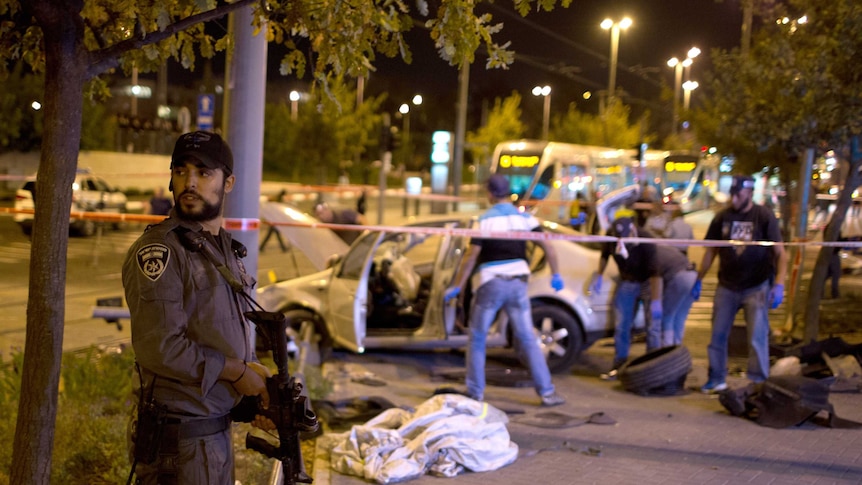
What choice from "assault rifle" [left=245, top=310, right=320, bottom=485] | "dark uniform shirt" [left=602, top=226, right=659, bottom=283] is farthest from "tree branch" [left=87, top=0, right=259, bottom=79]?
"dark uniform shirt" [left=602, top=226, right=659, bottom=283]

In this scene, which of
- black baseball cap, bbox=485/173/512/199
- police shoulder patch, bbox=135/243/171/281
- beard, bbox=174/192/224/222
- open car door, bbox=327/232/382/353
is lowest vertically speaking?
open car door, bbox=327/232/382/353

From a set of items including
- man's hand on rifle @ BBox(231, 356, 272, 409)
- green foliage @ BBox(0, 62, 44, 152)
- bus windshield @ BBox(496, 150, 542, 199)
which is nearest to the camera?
man's hand on rifle @ BBox(231, 356, 272, 409)

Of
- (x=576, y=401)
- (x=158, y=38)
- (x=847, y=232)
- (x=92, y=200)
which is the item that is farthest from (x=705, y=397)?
(x=92, y=200)

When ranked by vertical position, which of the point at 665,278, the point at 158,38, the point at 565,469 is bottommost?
the point at 565,469

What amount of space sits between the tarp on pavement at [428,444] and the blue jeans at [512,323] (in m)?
1.21

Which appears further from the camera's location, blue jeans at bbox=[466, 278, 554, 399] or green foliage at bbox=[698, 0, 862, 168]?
green foliage at bbox=[698, 0, 862, 168]

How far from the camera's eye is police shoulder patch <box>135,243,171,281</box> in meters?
2.99

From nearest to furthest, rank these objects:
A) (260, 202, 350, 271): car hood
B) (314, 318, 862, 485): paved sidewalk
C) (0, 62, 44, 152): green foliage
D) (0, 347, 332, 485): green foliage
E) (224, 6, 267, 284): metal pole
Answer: (0, 347, 332, 485): green foliage → (314, 318, 862, 485): paved sidewalk → (224, 6, 267, 284): metal pole → (260, 202, 350, 271): car hood → (0, 62, 44, 152): green foliage

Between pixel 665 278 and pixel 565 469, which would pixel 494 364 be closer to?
pixel 665 278

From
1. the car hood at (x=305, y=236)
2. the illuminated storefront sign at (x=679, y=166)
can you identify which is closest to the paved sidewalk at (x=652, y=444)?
the car hood at (x=305, y=236)

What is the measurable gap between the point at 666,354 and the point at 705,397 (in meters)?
0.47

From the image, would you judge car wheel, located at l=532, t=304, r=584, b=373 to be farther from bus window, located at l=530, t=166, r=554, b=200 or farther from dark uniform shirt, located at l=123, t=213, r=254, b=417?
bus window, located at l=530, t=166, r=554, b=200

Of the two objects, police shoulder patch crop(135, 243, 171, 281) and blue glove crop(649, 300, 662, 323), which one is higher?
police shoulder patch crop(135, 243, 171, 281)

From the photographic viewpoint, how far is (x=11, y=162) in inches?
1784
